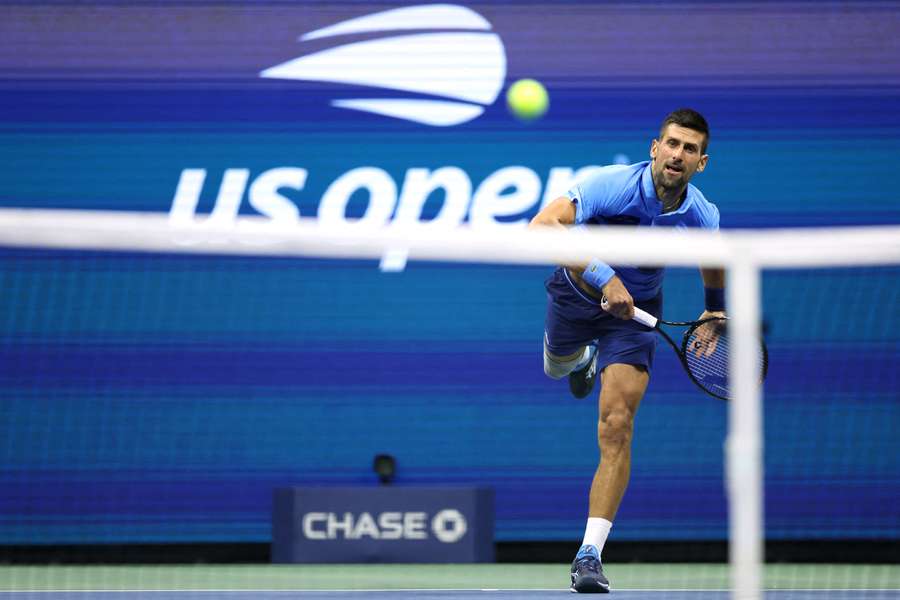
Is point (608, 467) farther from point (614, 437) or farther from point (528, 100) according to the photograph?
point (528, 100)

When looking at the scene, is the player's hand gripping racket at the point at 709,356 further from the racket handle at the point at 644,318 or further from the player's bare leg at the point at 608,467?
the player's bare leg at the point at 608,467

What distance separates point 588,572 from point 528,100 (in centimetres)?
244

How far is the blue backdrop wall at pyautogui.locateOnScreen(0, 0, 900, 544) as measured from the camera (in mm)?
6051

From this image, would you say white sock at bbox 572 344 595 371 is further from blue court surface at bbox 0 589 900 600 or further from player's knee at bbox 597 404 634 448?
blue court surface at bbox 0 589 900 600

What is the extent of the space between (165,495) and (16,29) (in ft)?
6.85

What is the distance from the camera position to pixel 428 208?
20.1 ft

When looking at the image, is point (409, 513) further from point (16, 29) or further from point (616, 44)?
point (16, 29)

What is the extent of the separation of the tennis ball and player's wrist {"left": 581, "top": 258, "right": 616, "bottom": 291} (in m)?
1.85

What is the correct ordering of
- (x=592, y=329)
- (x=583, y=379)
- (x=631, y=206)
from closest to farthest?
(x=631, y=206) → (x=592, y=329) → (x=583, y=379)

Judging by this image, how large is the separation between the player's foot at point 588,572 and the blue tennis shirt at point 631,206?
3.00 feet

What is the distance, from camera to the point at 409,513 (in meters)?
6.00

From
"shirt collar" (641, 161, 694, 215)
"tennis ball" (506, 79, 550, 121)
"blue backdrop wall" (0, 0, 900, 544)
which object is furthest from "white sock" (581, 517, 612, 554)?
"tennis ball" (506, 79, 550, 121)

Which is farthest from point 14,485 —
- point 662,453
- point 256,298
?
point 662,453

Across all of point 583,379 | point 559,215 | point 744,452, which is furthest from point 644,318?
point 744,452
